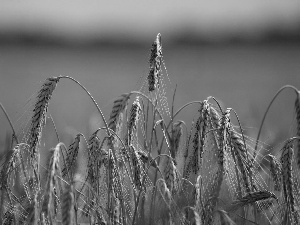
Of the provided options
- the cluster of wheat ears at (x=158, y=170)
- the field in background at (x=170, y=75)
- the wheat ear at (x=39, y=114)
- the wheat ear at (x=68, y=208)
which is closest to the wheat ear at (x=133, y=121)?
the cluster of wheat ears at (x=158, y=170)

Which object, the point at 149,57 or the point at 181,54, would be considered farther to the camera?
the point at 181,54

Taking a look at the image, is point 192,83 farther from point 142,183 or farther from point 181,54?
point 142,183

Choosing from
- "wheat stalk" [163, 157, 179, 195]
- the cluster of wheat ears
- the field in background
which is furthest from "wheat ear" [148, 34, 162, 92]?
the field in background

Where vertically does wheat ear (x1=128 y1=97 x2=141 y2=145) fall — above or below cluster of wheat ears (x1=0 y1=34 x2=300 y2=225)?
above

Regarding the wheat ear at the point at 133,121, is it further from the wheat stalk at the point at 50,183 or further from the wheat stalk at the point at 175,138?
the wheat stalk at the point at 50,183

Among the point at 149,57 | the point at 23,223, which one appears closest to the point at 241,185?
the point at 149,57

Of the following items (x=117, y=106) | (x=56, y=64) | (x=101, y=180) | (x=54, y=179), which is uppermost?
(x=56, y=64)

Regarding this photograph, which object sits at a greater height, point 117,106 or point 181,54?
point 181,54

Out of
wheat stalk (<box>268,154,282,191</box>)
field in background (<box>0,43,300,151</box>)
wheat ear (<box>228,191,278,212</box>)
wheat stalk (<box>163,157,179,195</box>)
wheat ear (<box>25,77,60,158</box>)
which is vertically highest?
field in background (<box>0,43,300,151</box>)

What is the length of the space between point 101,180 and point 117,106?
0.82 ft

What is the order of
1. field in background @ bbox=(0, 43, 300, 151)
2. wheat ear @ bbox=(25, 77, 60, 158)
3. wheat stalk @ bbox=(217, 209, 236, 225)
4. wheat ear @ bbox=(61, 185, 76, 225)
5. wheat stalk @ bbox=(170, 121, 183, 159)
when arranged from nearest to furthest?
wheat ear @ bbox=(61, 185, 76, 225) < wheat stalk @ bbox=(217, 209, 236, 225) < wheat ear @ bbox=(25, 77, 60, 158) < wheat stalk @ bbox=(170, 121, 183, 159) < field in background @ bbox=(0, 43, 300, 151)

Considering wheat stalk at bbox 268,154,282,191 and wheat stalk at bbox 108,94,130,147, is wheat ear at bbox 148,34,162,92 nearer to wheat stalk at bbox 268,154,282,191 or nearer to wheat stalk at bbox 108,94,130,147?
wheat stalk at bbox 108,94,130,147

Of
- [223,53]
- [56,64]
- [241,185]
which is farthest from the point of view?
[223,53]

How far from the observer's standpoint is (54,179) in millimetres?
1990
